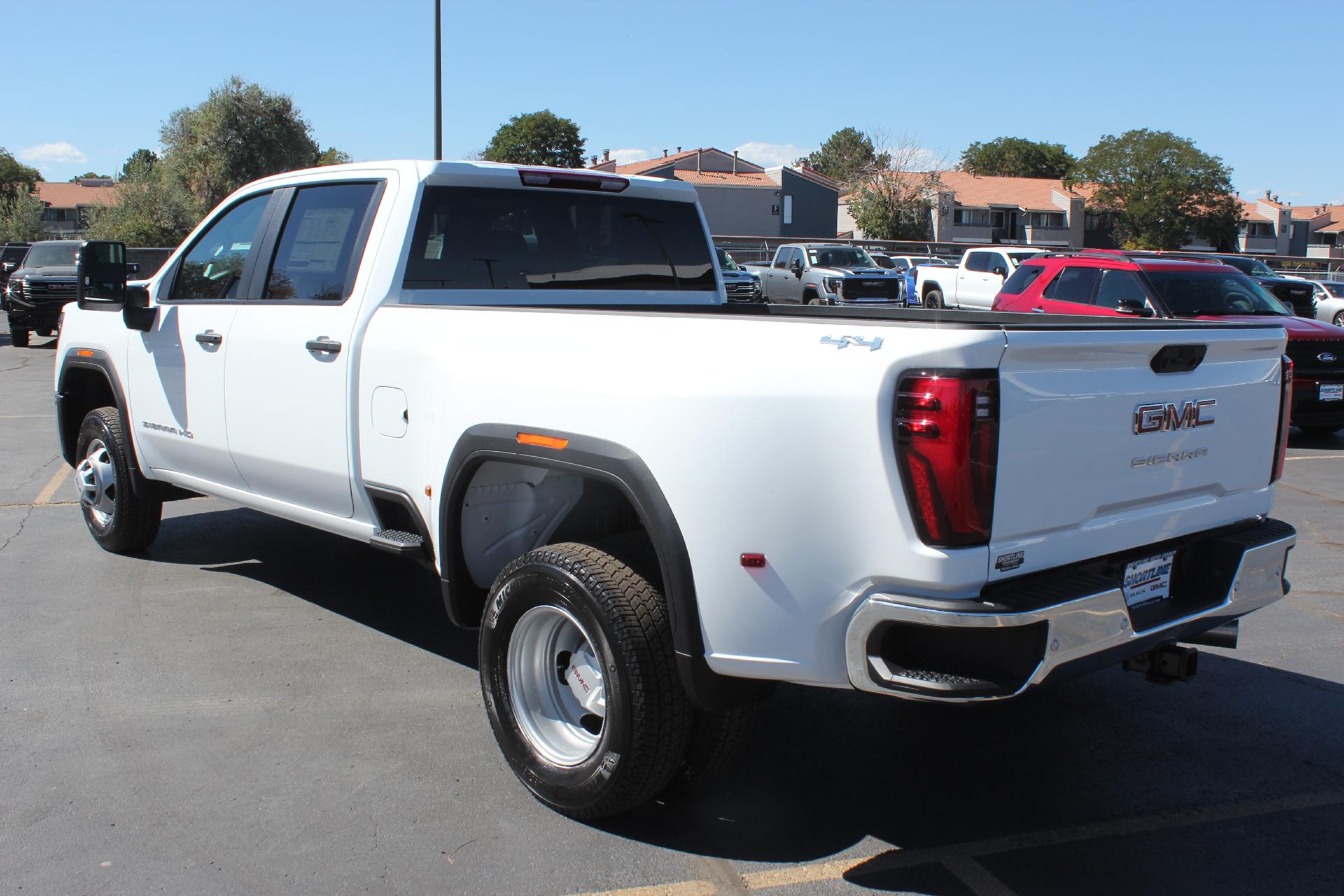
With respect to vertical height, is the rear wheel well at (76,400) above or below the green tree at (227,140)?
below

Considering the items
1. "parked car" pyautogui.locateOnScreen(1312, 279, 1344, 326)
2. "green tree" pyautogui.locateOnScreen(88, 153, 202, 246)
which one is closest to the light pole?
"parked car" pyautogui.locateOnScreen(1312, 279, 1344, 326)

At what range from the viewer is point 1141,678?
4902 mm

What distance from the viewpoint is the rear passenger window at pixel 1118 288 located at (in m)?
→ 11.9

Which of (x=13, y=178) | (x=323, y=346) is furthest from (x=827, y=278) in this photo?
(x=13, y=178)

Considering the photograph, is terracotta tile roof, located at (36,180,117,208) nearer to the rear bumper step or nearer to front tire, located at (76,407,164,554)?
front tire, located at (76,407,164,554)

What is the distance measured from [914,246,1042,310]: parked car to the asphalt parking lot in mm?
19719

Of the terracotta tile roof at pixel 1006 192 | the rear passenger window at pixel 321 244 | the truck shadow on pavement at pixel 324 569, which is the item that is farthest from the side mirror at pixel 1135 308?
the terracotta tile roof at pixel 1006 192

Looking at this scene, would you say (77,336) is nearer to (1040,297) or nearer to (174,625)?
(174,625)

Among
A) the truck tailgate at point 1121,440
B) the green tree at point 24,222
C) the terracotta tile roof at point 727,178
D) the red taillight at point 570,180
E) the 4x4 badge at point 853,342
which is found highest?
the terracotta tile roof at point 727,178

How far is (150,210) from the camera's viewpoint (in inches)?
1898

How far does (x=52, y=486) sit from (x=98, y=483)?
258 centimetres

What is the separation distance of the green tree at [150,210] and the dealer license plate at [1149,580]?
4893 cm

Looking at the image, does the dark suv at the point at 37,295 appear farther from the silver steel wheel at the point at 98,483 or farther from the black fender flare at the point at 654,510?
the black fender flare at the point at 654,510

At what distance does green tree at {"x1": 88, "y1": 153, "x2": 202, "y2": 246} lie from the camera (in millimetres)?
47000
